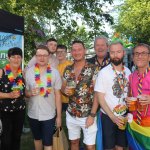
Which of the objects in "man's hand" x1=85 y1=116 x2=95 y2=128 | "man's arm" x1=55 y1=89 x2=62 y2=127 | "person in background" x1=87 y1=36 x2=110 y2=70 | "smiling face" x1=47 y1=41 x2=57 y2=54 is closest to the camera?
"man's hand" x1=85 y1=116 x2=95 y2=128

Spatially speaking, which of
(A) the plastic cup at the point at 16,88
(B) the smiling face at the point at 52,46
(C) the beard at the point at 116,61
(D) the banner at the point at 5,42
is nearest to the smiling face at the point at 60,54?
(B) the smiling face at the point at 52,46

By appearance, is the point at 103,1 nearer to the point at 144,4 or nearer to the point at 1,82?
the point at 1,82

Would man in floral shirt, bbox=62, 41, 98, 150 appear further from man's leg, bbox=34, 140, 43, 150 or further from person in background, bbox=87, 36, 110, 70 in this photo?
man's leg, bbox=34, 140, 43, 150

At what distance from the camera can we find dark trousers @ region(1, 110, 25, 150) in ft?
13.9

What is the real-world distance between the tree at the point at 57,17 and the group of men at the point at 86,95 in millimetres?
5057

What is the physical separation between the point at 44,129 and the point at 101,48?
156 cm

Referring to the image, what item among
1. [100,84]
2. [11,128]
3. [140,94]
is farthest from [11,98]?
[140,94]

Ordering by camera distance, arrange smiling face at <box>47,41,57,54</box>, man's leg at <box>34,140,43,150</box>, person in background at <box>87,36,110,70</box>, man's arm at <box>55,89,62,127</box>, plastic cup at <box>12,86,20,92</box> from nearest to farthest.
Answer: plastic cup at <box>12,86,20,92</box> → man's arm at <box>55,89,62,127</box> → man's leg at <box>34,140,43,150</box> → person in background at <box>87,36,110,70</box> → smiling face at <box>47,41,57,54</box>

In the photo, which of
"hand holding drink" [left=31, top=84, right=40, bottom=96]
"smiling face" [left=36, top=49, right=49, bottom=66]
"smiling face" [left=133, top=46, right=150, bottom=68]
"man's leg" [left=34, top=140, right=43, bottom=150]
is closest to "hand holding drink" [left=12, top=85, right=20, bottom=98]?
"hand holding drink" [left=31, top=84, right=40, bottom=96]

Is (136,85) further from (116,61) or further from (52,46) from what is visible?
(52,46)

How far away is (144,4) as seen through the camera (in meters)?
23.0

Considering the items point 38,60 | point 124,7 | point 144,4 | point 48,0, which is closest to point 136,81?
point 38,60

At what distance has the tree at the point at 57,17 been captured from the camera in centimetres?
940

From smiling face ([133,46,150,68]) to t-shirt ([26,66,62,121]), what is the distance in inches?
47.2
